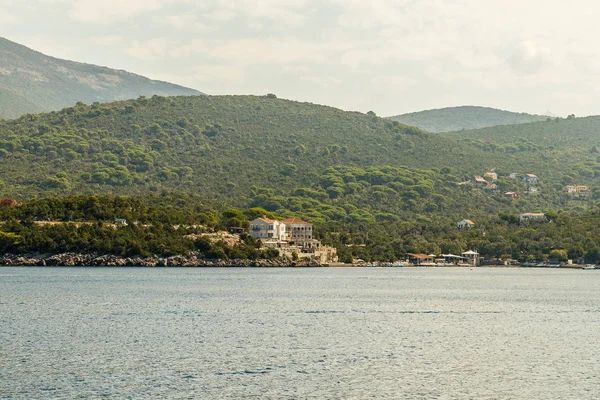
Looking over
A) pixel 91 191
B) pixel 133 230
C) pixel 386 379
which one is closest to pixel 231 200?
pixel 91 191

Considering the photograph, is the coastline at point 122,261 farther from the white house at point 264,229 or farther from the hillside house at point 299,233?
the hillside house at point 299,233

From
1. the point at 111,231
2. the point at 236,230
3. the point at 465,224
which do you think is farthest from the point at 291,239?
the point at 465,224

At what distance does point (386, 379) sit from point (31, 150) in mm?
159109

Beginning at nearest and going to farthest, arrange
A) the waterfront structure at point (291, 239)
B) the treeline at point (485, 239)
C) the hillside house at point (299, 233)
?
the waterfront structure at point (291, 239)
the hillside house at point (299, 233)
the treeline at point (485, 239)

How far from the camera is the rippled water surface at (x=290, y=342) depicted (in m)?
36.7

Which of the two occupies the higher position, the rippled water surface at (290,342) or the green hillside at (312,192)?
the green hillside at (312,192)

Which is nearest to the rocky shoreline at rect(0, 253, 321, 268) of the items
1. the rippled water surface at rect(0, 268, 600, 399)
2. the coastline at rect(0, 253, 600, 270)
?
the coastline at rect(0, 253, 600, 270)

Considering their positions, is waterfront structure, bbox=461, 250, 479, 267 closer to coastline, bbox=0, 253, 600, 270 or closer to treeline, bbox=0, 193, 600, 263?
treeline, bbox=0, 193, 600, 263

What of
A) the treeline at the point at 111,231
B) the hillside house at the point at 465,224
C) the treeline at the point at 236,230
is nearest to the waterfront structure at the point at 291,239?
the treeline at the point at 236,230

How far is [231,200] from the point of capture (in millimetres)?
170500

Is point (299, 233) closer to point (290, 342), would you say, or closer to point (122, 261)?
point (122, 261)

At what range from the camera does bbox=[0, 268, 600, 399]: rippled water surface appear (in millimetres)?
36656

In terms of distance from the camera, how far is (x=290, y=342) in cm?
4816

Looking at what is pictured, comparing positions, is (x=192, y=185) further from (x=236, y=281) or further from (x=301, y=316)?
(x=301, y=316)
